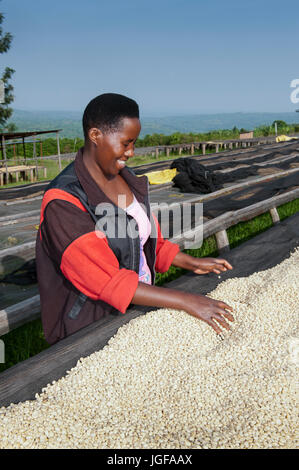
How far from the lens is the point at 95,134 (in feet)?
4.98

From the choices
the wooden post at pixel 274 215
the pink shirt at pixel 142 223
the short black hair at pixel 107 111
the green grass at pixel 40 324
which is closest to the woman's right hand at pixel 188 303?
the pink shirt at pixel 142 223

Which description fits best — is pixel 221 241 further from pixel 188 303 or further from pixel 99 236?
pixel 99 236

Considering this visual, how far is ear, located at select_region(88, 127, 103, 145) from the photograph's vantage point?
59.4 inches

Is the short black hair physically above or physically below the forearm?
above

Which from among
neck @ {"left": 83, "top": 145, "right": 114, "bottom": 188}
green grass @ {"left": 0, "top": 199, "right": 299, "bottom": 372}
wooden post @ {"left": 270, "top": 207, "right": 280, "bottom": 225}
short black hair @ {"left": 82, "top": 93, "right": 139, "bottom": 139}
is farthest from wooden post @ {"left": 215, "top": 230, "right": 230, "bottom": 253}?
short black hair @ {"left": 82, "top": 93, "right": 139, "bottom": 139}

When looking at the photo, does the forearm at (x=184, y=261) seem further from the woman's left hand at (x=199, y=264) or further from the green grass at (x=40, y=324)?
the green grass at (x=40, y=324)

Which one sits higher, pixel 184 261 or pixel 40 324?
pixel 184 261

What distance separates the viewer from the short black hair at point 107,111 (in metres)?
1.49

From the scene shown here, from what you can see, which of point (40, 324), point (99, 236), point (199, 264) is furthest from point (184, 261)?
point (40, 324)

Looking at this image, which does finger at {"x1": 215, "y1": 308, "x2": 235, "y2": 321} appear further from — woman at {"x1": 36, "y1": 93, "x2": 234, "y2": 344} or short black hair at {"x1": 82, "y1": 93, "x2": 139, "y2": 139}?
short black hair at {"x1": 82, "y1": 93, "x2": 139, "y2": 139}

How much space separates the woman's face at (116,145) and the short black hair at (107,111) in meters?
0.02

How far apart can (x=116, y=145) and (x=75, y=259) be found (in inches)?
17.3

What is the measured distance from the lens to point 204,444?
1.16 meters

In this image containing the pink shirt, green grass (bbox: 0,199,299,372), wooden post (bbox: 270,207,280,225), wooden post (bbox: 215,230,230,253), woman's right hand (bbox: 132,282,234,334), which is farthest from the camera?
wooden post (bbox: 270,207,280,225)
